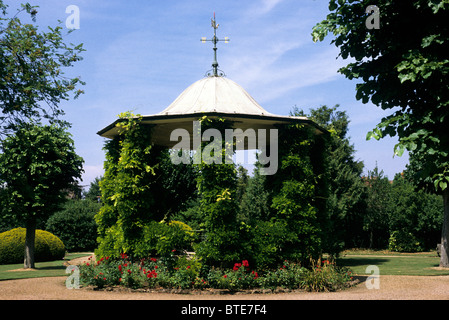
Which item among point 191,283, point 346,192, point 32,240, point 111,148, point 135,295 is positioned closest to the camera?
point 135,295

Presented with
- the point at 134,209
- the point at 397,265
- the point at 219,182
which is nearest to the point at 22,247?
the point at 134,209

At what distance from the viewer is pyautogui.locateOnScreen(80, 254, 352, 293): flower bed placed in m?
11.0

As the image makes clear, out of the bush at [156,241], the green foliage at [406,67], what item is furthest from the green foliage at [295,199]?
the green foliage at [406,67]

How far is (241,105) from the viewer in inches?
527

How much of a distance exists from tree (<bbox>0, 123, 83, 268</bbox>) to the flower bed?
30.2 ft

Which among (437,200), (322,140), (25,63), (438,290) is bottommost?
(438,290)

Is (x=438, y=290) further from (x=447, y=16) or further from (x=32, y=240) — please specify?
(x=32, y=240)

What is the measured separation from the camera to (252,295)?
34.3 feet

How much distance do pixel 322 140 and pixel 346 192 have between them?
12216 millimetres

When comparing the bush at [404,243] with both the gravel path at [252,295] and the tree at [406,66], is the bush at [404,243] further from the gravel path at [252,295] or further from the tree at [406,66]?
the tree at [406,66]

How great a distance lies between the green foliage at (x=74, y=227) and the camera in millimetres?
31234

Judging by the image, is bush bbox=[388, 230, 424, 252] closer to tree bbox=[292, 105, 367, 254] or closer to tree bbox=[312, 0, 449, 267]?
tree bbox=[292, 105, 367, 254]

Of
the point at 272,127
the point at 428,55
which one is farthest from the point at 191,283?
the point at 428,55

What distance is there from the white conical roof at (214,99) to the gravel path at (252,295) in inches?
210
